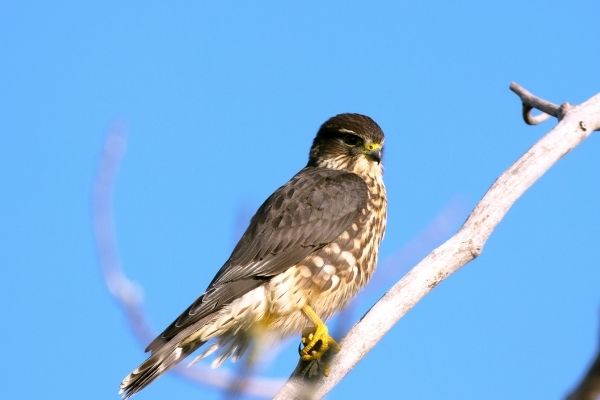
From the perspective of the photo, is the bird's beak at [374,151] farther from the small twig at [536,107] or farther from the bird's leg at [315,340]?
the small twig at [536,107]

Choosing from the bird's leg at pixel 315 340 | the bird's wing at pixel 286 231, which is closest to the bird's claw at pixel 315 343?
the bird's leg at pixel 315 340

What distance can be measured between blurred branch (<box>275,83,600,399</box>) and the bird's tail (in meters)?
0.87

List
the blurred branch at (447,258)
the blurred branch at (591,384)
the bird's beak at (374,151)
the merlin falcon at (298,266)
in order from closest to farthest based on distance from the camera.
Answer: the blurred branch at (591,384), the blurred branch at (447,258), the merlin falcon at (298,266), the bird's beak at (374,151)

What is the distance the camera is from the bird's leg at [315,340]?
3.98 metres

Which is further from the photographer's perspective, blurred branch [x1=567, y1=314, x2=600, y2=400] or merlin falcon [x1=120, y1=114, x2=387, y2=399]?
merlin falcon [x1=120, y1=114, x2=387, y2=399]

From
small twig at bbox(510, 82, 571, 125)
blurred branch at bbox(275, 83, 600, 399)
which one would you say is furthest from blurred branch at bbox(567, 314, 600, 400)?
small twig at bbox(510, 82, 571, 125)

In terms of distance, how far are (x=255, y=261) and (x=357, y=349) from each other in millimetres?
1472

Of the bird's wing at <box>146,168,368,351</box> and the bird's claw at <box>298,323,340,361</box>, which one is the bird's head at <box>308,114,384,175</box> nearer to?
the bird's wing at <box>146,168,368,351</box>

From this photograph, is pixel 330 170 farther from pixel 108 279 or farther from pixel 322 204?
pixel 108 279

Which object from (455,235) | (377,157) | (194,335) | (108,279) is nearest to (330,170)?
(377,157)

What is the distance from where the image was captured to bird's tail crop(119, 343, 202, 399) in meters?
3.85

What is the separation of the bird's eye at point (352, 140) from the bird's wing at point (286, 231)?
221mm

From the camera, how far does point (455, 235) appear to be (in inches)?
128

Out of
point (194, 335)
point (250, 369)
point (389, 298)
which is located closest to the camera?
point (250, 369)
